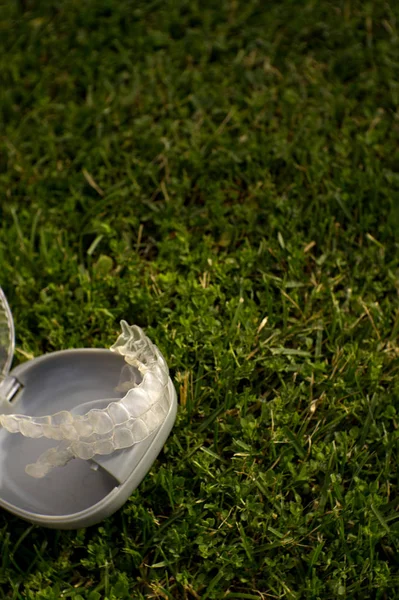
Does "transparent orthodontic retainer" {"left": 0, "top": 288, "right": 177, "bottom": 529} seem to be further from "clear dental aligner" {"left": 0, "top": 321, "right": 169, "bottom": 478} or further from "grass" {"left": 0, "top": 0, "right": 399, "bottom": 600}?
"grass" {"left": 0, "top": 0, "right": 399, "bottom": 600}

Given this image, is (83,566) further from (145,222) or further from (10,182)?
(10,182)

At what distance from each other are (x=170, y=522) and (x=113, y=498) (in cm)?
21

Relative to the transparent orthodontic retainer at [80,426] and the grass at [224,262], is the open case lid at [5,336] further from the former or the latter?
the grass at [224,262]

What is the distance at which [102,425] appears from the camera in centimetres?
184

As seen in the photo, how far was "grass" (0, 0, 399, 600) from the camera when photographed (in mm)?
1937

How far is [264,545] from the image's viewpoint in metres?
1.92

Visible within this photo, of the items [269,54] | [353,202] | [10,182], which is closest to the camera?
[353,202]

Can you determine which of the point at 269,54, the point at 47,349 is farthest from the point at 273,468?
the point at 269,54

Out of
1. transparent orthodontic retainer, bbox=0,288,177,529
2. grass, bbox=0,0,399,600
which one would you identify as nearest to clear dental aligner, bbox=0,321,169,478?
transparent orthodontic retainer, bbox=0,288,177,529

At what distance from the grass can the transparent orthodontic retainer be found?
0.11 m

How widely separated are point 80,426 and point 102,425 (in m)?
0.05

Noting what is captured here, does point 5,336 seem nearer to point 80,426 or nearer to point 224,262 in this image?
point 80,426

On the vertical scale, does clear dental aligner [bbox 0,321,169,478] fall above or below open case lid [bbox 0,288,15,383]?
below

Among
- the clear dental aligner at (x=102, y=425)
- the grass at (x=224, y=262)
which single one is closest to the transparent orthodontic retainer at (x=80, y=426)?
the clear dental aligner at (x=102, y=425)
